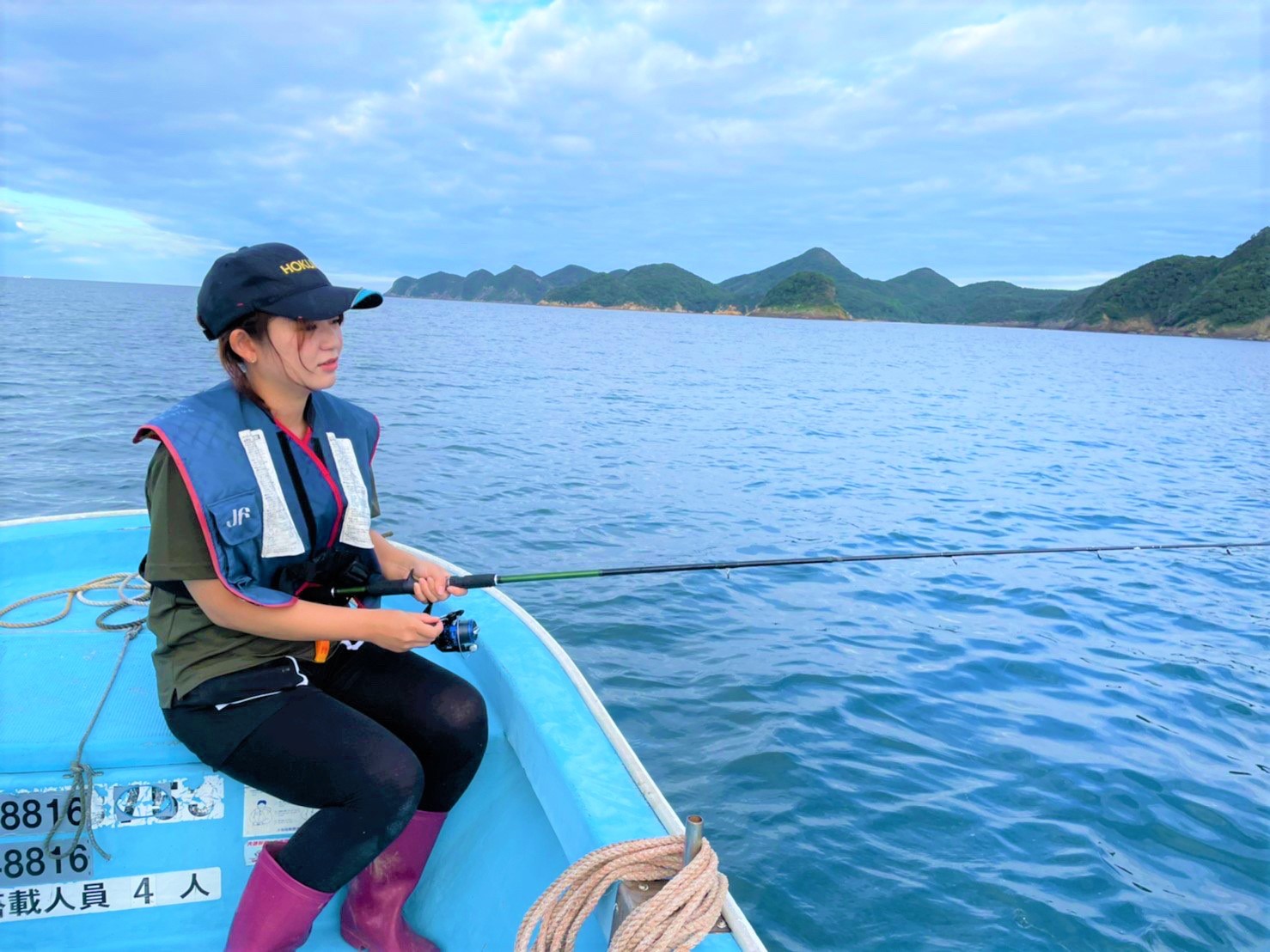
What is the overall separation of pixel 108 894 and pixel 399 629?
4.12 feet

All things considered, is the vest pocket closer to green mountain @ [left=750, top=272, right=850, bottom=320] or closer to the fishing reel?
the fishing reel

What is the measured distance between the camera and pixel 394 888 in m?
2.44

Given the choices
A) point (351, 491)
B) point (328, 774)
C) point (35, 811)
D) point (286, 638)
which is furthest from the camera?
point (351, 491)

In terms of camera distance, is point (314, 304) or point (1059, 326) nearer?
point (314, 304)

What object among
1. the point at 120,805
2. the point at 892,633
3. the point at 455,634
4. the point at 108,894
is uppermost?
the point at 455,634

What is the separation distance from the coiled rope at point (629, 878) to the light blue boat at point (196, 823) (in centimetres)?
13

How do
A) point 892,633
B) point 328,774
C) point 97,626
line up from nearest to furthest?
point 328,774 → point 97,626 → point 892,633

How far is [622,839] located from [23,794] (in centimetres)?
170

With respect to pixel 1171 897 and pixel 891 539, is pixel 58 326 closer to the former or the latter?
pixel 891 539

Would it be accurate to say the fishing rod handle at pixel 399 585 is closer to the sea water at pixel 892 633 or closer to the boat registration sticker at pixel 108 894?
the boat registration sticker at pixel 108 894

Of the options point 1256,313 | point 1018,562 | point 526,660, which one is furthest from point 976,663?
point 1256,313

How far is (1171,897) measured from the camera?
12.1 feet

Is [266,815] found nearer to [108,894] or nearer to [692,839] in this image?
[108,894]

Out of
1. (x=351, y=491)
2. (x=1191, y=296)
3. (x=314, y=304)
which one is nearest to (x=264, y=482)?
(x=351, y=491)
